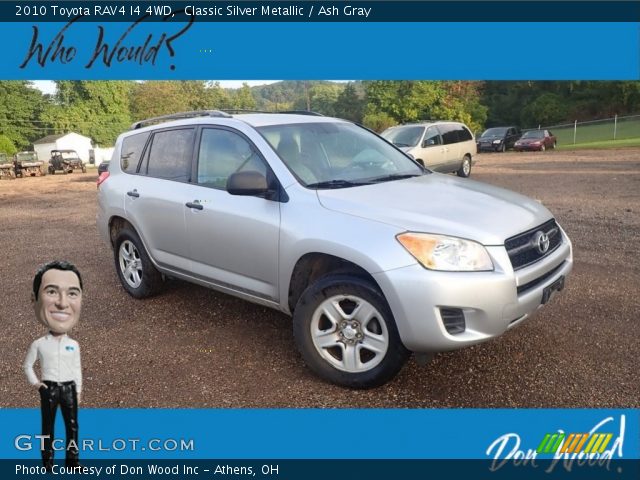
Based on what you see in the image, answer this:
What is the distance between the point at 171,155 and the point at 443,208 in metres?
2.68

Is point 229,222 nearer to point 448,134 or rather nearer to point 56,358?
point 56,358

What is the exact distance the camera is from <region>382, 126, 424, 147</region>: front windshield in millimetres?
14164

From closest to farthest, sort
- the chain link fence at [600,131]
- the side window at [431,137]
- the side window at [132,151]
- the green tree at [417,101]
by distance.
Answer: the side window at [132,151]
the side window at [431,137]
the chain link fence at [600,131]
the green tree at [417,101]

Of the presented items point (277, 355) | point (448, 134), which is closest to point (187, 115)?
point (277, 355)

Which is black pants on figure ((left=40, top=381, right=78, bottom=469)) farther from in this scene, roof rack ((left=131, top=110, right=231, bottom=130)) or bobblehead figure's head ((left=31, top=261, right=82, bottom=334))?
roof rack ((left=131, top=110, right=231, bottom=130))

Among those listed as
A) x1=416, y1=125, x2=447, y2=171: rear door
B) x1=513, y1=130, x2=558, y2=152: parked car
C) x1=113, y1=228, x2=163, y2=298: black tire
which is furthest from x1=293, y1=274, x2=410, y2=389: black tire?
x1=513, y1=130, x2=558, y2=152: parked car

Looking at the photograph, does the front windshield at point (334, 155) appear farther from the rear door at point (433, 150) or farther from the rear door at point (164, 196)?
the rear door at point (433, 150)

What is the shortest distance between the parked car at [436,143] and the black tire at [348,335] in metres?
10.6

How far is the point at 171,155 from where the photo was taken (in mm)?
4910

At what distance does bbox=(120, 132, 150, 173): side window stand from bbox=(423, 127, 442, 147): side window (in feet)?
32.8

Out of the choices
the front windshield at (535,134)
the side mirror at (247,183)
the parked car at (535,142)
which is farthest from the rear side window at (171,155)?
the front windshield at (535,134)

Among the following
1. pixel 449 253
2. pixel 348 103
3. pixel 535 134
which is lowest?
pixel 449 253

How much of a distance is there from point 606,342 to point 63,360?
375 centimetres

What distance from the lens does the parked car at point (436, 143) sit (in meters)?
14.1
